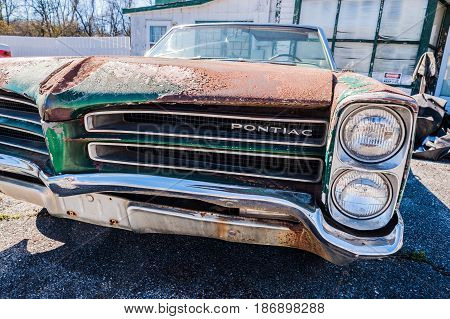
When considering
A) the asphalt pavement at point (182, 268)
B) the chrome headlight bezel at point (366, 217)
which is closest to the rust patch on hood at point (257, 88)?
the chrome headlight bezel at point (366, 217)

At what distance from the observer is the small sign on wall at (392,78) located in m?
8.79

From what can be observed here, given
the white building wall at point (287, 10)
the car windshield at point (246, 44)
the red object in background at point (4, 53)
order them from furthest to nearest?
1. the white building wall at point (287, 10)
2. the red object in background at point (4, 53)
3. the car windshield at point (246, 44)

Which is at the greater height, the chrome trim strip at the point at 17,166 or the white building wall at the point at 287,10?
the white building wall at the point at 287,10

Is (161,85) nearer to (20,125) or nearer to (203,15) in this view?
(20,125)

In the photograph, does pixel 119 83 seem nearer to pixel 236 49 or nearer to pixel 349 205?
pixel 349 205

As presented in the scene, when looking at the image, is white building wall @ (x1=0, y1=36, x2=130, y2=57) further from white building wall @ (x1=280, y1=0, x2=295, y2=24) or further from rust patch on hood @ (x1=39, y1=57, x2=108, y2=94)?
rust patch on hood @ (x1=39, y1=57, x2=108, y2=94)

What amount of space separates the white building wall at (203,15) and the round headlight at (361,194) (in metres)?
8.73

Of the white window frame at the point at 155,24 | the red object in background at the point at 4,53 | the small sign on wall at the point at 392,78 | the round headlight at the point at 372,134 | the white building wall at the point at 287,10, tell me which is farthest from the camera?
the white window frame at the point at 155,24

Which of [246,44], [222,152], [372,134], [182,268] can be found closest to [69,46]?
[246,44]

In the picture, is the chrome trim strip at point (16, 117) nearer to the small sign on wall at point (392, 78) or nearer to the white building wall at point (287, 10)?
the white building wall at point (287, 10)

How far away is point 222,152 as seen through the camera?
63.0 inches

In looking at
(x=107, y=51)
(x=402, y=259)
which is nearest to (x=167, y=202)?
(x=402, y=259)

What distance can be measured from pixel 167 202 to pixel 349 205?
0.85 metres

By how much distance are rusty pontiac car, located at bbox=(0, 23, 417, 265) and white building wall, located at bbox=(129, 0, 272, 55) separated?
27.2 feet
